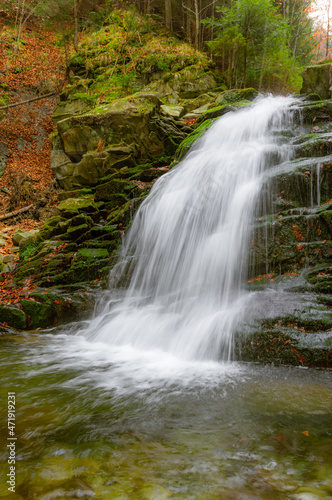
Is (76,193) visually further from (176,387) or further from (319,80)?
(319,80)

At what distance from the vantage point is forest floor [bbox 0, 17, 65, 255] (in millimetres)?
12055

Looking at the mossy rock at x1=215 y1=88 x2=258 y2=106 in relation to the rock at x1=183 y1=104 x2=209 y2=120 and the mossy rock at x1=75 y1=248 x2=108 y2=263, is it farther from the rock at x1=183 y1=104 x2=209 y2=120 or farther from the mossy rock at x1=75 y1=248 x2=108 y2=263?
the mossy rock at x1=75 y1=248 x2=108 y2=263

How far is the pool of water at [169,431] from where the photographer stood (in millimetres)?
1592

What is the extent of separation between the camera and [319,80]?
392 inches

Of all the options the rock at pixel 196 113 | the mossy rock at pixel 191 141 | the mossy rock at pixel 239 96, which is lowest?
the mossy rock at pixel 191 141

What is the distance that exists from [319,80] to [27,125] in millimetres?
12829

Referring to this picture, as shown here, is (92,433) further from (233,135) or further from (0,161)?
(0,161)

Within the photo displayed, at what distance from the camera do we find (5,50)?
1577 centimetres

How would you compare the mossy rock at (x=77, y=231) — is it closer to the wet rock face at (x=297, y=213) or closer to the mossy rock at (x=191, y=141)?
the mossy rock at (x=191, y=141)

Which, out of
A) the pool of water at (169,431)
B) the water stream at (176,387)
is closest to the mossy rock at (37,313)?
the water stream at (176,387)

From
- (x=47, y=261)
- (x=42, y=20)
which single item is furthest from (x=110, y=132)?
(x=42, y=20)

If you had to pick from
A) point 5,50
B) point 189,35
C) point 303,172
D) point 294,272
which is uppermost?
point 189,35

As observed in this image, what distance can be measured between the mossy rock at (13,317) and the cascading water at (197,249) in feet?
4.84

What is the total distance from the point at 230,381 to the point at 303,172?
156 inches
